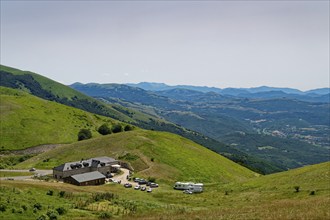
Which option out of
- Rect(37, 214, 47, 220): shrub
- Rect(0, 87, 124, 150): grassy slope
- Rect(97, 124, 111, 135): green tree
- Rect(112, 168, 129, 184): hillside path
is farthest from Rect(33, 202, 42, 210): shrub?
Rect(97, 124, 111, 135): green tree

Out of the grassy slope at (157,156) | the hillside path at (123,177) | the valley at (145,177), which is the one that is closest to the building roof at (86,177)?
the valley at (145,177)

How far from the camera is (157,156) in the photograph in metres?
125

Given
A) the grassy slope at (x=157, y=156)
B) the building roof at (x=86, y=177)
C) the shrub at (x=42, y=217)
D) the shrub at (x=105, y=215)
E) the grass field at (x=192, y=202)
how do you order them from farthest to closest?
the grassy slope at (x=157, y=156) < the building roof at (x=86, y=177) < the shrub at (x=105, y=215) < the grass field at (x=192, y=202) < the shrub at (x=42, y=217)

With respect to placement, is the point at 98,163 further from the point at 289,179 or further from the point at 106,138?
the point at 289,179

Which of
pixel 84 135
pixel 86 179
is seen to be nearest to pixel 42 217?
pixel 86 179

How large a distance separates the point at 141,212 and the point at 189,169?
6521 centimetres

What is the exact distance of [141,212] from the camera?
179 ft

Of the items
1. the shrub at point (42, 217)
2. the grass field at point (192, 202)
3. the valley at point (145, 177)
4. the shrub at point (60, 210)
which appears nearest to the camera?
the shrub at point (42, 217)

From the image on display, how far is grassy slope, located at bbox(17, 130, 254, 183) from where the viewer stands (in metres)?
115

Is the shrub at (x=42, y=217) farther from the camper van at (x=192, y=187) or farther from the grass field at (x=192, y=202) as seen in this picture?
the camper van at (x=192, y=187)

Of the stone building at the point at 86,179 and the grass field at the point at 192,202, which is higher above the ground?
the grass field at the point at 192,202

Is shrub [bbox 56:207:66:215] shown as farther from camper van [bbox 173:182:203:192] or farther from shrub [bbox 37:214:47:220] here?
camper van [bbox 173:182:203:192]

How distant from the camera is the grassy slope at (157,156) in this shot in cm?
11512

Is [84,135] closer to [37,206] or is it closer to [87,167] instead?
[87,167]
